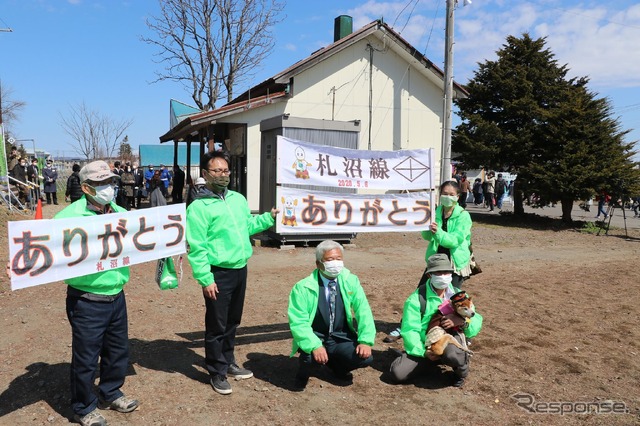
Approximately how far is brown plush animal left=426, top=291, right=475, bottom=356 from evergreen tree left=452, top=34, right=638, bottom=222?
46.0 ft

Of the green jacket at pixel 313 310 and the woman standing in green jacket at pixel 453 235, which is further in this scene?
the woman standing in green jacket at pixel 453 235

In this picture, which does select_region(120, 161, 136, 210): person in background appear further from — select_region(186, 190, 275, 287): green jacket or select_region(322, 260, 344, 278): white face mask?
select_region(322, 260, 344, 278): white face mask

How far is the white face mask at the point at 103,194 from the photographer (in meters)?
3.54

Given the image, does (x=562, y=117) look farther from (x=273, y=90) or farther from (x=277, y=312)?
(x=277, y=312)

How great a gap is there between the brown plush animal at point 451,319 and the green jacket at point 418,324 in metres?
0.06

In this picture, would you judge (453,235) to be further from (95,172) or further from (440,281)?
(95,172)

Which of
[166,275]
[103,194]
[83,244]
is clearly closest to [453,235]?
[166,275]

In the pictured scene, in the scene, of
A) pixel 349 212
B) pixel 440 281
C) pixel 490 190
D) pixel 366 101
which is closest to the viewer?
pixel 440 281

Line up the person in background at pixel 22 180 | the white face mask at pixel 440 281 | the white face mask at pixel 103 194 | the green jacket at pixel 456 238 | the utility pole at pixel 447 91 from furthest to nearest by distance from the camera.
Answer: the person in background at pixel 22 180
the utility pole at pixel 447 91
the green jacket at pixel 456 238
the white face mask at pixel 440 281
the white face mask at pixel 103 194

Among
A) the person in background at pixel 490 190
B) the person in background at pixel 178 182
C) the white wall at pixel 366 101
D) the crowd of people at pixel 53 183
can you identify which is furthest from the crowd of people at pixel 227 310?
the person in background at pixel 490 190

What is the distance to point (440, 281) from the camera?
439cm

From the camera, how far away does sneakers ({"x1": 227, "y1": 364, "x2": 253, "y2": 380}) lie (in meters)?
4.25

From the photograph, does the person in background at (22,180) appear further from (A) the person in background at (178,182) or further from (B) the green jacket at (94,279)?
(B) the green jacket at (94,279)

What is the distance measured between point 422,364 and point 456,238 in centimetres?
130
